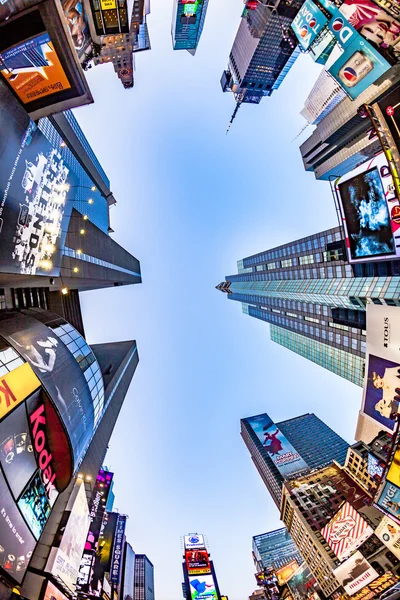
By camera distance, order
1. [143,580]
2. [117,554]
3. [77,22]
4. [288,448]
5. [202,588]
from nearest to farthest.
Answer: [202,588] < [77,22] < [117,554] < [288,448] < [143,580]

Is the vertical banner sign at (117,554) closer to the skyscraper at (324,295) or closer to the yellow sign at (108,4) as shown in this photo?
the skyscraper at (324,295)

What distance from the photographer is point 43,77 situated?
20.6 meters

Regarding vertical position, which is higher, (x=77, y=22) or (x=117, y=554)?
(x=77, y=22)

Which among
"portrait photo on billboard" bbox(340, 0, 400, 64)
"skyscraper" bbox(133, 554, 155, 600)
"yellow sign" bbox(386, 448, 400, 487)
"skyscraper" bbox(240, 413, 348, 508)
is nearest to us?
"yellow sign" bbox(386, 448, 400, 487)

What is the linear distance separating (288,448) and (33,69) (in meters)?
151

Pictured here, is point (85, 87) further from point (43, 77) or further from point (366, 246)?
point (366, 246)

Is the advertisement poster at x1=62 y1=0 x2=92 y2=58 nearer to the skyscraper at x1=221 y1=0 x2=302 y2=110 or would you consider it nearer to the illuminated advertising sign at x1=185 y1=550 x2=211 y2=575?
the skyscraper at x1=221 y1=0 x2=302 y2=110

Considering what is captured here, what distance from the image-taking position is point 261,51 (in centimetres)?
11975

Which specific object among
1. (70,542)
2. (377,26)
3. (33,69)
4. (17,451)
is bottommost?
(377,26)

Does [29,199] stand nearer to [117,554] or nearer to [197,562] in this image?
[197,562]

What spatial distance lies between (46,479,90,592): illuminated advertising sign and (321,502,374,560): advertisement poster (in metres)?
27.0

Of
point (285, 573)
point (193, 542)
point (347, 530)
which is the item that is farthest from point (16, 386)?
point (285, 573)

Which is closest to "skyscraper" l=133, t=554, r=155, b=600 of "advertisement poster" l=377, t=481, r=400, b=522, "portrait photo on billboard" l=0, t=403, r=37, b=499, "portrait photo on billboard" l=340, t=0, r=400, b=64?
"portrait photo on billboard" l=0, t=403, r=37, b=499

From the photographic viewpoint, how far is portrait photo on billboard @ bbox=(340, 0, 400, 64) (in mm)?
19188
